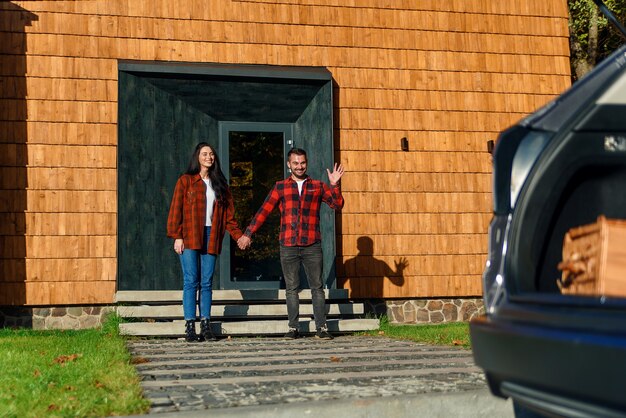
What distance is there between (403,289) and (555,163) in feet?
29.9

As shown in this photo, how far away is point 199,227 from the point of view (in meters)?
8.75

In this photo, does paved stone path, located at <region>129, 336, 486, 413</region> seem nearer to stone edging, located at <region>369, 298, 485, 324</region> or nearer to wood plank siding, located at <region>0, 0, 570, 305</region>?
wood plank siding, located at <region>0, 0, 570, 305</region>

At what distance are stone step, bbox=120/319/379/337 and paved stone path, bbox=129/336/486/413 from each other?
119cm

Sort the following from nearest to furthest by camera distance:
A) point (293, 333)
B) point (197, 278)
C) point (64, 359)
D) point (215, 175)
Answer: point (64, 359) → point (197, 278) → point (215, 175) → point (293, 333)

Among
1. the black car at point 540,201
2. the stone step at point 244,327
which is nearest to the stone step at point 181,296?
the stone step at point 244,327

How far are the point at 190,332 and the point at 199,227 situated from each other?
3.61ft

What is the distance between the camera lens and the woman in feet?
28.6

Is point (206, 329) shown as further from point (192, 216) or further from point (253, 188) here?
point (253, 188)

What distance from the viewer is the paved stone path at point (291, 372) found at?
448 cm

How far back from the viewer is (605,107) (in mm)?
3049

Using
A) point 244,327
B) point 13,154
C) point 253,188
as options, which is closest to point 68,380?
point 244,327

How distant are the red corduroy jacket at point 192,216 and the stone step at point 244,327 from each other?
1183mm

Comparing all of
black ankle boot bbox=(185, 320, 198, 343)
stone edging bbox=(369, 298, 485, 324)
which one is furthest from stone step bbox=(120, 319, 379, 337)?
stone edging bbox=(369, 298, 485, 324)

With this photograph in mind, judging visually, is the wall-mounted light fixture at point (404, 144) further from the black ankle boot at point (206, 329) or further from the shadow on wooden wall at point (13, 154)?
the shadow on wooden wall at point (13, 154)
